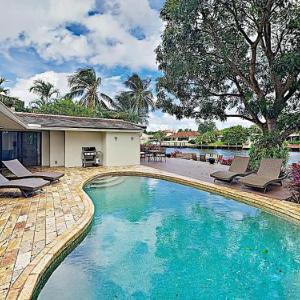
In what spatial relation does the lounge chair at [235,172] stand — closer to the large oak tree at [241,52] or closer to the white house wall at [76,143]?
the large oak tree at [241,52]

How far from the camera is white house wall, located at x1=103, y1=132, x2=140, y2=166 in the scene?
1748 centimetres

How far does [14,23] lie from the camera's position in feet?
44.5

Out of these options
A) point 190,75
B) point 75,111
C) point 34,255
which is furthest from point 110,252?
point 75,111

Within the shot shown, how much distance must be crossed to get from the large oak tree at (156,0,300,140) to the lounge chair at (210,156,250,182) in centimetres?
259

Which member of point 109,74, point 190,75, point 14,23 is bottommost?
point 190,75

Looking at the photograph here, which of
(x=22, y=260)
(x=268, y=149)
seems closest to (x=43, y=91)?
(x=268, y=149)

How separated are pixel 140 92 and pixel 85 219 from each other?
3322 cm

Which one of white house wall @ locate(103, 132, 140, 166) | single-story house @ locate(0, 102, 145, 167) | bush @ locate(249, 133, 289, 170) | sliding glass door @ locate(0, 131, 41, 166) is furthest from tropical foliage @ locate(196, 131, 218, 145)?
sliding glass door @ locate(0, 131, 41, 166)

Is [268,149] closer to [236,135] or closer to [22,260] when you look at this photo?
[22,260]

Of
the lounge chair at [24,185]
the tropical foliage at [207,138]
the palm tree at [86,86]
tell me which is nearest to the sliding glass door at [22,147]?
the lounge chair at [24,185]

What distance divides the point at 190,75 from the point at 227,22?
3.09 m

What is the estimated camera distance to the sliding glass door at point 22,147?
15.6m

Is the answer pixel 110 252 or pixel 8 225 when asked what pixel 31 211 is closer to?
pixel 8 225

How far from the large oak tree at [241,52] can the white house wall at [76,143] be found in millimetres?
6118
